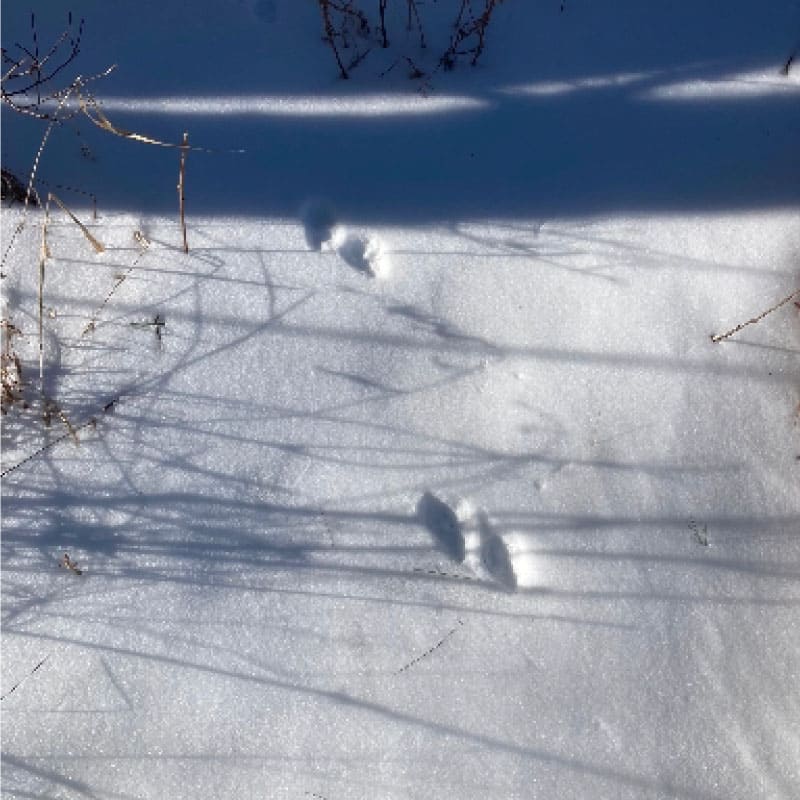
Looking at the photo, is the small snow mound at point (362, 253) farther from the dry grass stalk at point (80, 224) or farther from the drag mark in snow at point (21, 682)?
the drag mark in snow at point (21, 682)

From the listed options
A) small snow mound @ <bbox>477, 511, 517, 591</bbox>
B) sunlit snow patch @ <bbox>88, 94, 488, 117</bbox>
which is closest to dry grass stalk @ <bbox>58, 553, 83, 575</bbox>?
small snow mound @ <bbox>477, 511, 517, 591</bbox>

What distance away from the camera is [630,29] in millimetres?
1793

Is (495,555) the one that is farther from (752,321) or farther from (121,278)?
(121,278)

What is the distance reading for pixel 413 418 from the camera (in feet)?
5.40

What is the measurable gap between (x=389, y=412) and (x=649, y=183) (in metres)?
0.80

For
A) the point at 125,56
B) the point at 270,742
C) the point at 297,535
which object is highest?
the point at 125,56

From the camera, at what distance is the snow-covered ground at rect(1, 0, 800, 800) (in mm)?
1552

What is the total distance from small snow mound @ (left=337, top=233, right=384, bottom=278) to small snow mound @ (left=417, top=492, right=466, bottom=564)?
0.52m

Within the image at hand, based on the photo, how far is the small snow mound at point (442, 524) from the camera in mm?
1598

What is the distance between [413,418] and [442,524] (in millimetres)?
236

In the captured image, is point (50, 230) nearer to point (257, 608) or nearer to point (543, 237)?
point (257, 608)

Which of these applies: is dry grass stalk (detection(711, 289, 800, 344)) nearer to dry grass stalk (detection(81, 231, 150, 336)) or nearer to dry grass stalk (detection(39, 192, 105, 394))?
dry grass stalk (detection(81, 231, 150, 336))

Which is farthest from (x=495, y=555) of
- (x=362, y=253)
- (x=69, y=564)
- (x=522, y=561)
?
(x=69, y=564)

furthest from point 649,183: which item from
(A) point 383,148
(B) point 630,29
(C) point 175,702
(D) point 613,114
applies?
(C) point 175,702
